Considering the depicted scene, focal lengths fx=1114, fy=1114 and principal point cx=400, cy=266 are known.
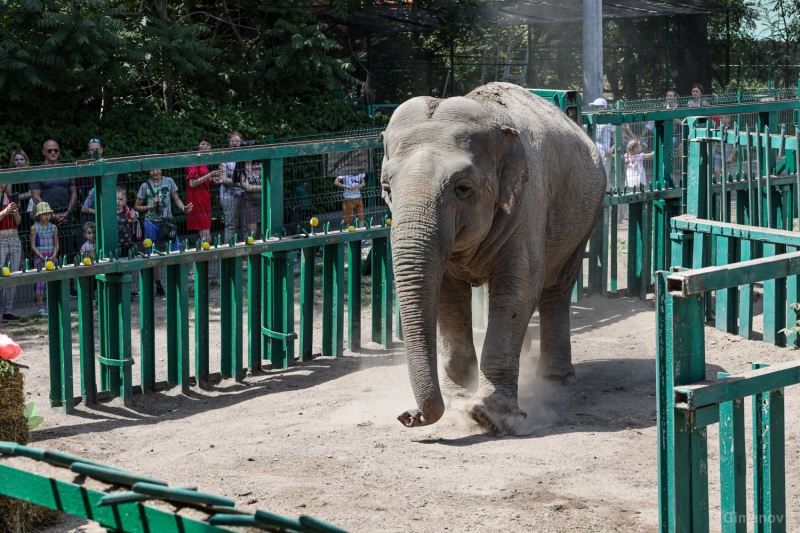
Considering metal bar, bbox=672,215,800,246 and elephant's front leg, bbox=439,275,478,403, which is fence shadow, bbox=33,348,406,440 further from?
metal bar, bbox=672,215,800,246

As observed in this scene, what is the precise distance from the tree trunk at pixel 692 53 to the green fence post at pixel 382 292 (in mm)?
19887

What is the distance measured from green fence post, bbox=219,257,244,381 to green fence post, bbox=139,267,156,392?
64cm

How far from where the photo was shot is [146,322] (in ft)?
27.3

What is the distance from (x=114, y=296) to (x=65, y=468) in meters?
5.82

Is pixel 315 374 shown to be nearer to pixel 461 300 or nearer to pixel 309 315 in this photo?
pixel 309 315

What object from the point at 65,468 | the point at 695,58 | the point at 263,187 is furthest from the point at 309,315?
the point at 695,58

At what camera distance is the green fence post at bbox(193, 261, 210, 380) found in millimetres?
8688

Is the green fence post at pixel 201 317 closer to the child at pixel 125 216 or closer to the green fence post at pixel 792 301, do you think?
the child at pixel 125 216

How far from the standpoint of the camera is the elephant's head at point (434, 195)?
6.71 meters

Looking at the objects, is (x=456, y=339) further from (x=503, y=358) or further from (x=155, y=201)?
(x=155, y=201)

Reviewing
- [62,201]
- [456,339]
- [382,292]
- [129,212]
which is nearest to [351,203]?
[382,292]

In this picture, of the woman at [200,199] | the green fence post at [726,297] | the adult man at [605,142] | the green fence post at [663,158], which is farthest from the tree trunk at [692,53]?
the woman at [200,199]

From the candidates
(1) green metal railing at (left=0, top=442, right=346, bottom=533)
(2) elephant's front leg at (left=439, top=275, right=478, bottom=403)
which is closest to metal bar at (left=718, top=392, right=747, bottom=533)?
(1) green metal railing at (left=0, top=442, right=346, bottom=533)

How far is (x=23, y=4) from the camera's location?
50.1 ft
